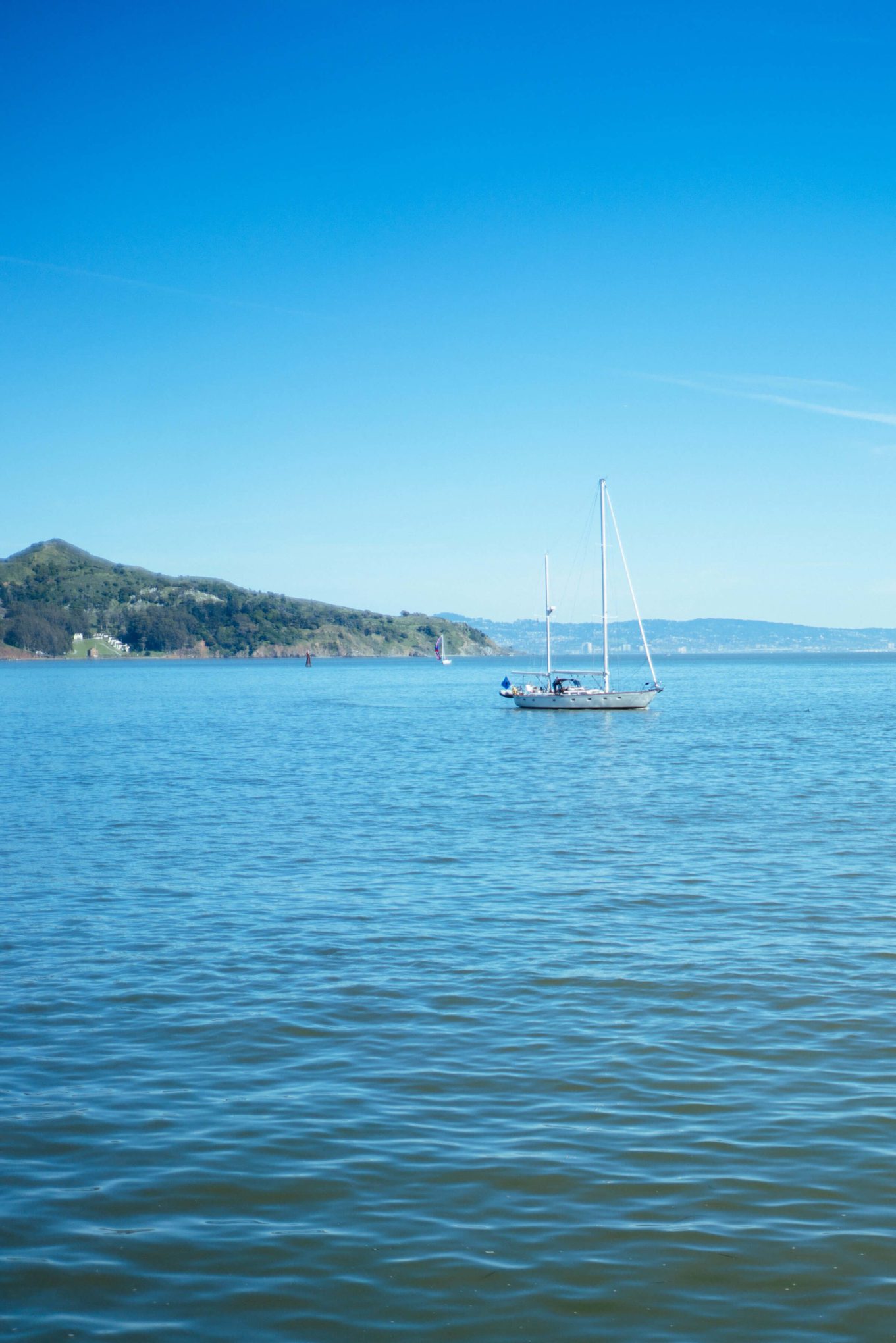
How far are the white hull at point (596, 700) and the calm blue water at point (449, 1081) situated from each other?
193 feet

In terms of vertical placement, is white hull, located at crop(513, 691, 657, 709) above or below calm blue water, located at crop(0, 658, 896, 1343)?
above

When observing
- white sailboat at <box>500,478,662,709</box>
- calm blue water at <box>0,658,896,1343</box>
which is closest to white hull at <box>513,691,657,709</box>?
white sailboat at <box>500,478,662,709</box>

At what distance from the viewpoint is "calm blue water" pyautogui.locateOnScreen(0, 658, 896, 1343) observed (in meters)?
8.62

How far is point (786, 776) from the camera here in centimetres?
4569

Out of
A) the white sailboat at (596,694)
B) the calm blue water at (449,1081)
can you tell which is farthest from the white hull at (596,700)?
the calm blue water at (449,1081)

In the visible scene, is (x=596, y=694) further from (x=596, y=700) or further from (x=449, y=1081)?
(x=449, y=1081)

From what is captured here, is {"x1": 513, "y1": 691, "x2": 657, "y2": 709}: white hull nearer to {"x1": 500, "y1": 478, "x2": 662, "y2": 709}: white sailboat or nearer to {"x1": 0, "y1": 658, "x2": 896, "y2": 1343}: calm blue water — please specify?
{"x1": 500, "y1": 478, "x2": 662, "y2": 709}: white sailboat

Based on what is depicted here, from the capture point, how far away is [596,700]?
301 feet

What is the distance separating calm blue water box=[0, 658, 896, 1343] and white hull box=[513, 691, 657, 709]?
58.8 meters

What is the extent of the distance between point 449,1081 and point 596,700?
7973 cm

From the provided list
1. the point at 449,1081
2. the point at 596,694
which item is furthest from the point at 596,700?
the point at 449,1081

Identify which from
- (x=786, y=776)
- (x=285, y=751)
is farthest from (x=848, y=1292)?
(x=285, y=751)

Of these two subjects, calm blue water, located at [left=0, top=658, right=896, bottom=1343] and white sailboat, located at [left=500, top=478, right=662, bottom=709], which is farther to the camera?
white sailboat, located at [left=500, top=478, right=662, bottom=709]

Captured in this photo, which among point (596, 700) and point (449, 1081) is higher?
point (596, 700)
